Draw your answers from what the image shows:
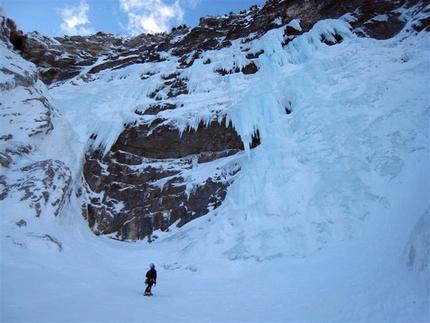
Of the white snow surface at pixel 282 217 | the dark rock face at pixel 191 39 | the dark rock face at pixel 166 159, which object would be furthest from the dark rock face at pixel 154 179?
the dark rock face at pixel 191 39

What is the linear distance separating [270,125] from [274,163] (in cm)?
270

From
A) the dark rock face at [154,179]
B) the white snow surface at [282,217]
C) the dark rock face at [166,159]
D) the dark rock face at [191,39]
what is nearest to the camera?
the white snow surface at [282,217]

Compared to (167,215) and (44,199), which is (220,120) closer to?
(167,215)

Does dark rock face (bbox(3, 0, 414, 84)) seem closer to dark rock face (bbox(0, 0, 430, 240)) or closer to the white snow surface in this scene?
dark rock face (bbox(0, 0, 430, 240))

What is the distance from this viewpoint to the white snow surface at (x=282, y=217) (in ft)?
21.2

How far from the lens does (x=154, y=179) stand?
18031 millimetres

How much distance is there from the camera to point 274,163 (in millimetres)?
14281

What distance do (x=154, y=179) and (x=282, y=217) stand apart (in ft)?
27.3

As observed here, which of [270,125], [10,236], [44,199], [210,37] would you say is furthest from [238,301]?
[210,37]

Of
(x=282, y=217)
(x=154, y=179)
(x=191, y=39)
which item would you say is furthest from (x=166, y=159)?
(x=191, y=39)

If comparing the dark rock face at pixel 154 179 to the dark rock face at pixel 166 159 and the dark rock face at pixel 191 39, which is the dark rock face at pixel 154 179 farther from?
the dark rock face at pixel 191 39

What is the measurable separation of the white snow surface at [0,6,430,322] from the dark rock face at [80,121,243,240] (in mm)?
703

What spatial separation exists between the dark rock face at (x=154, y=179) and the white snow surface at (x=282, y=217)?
0.70 m

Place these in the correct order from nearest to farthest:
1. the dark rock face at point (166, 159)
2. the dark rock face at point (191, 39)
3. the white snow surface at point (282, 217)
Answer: the white snow surface at point (282, 217)
the dark rock face at point (166, 159)
the dark rock face at point (191, 39)
